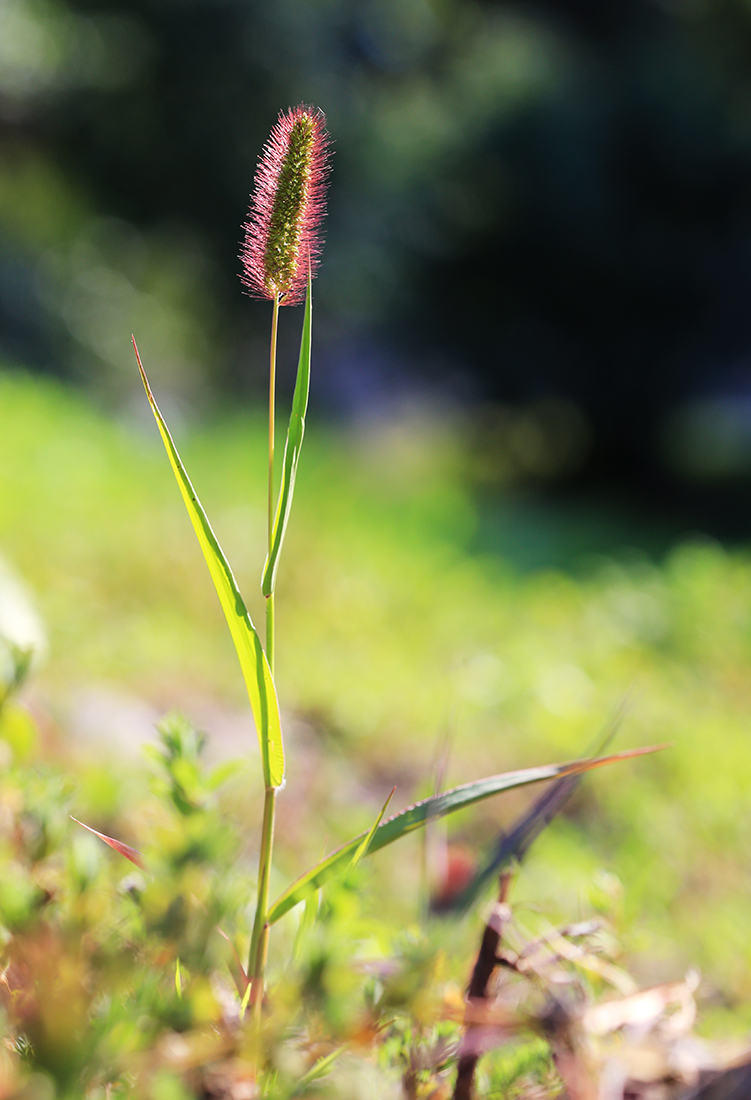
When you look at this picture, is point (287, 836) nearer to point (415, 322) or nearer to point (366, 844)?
point (366, 844)

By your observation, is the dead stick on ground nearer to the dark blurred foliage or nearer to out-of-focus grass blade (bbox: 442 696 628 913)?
out-of-focus grass blade (bbox: 442 696 628 913)

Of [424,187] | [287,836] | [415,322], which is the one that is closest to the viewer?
[287,836]

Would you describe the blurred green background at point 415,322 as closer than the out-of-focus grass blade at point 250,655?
No

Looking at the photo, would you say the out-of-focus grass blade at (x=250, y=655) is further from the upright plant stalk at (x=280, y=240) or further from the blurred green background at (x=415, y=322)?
the blurred green background at (x=415, y=322)

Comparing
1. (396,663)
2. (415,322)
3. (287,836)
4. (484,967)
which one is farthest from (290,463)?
(415,322)

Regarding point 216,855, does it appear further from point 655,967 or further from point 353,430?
point 353,430

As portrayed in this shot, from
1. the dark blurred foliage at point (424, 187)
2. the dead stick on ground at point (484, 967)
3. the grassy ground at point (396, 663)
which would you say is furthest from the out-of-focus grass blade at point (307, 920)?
the dark blurred foliage at point (424, 187)
